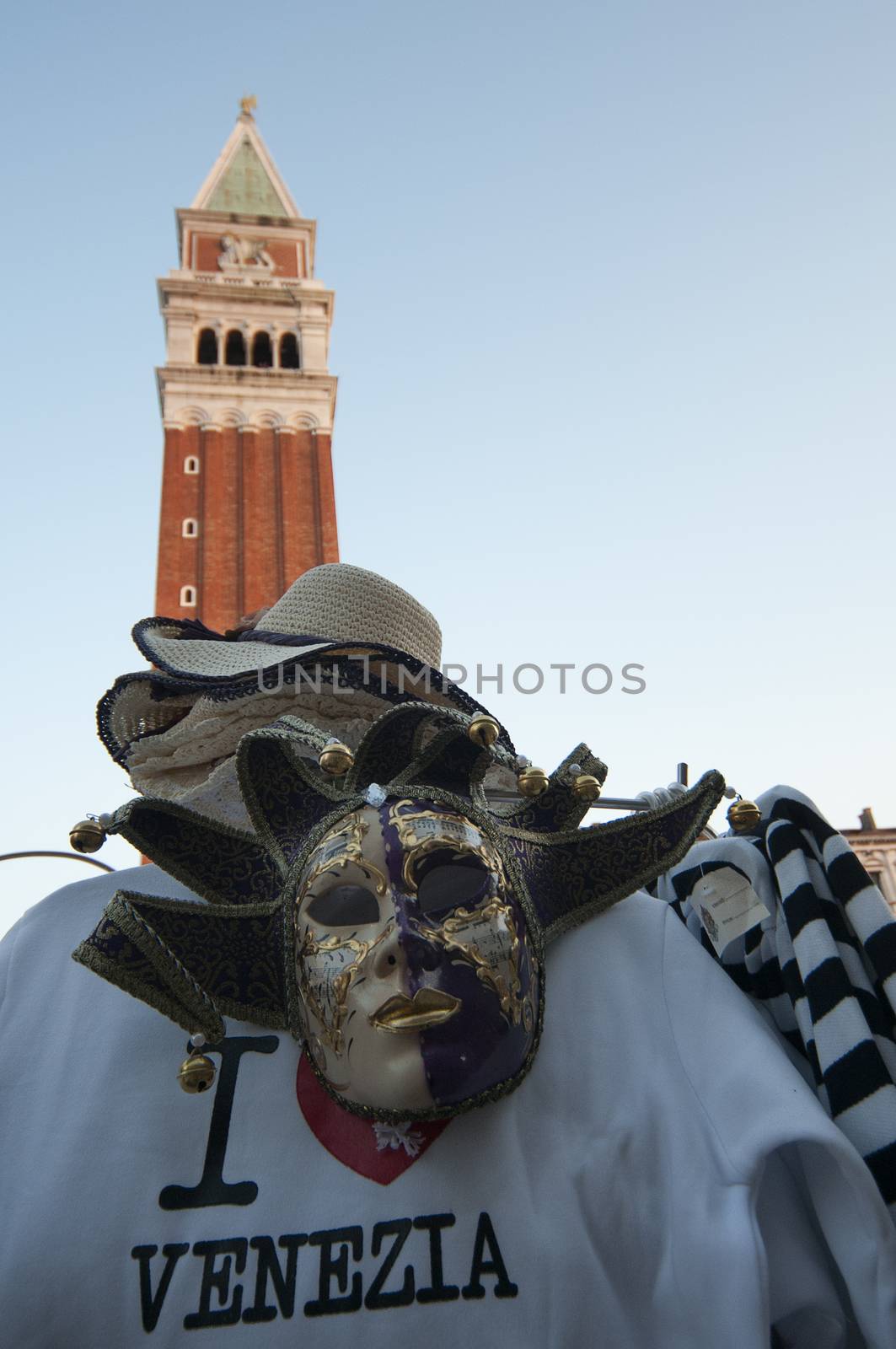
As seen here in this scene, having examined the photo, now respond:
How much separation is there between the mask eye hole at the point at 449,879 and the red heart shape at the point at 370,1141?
1.02 ft

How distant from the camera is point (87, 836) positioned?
1582mm

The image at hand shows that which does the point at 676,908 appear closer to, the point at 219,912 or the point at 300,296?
the point at 219,912

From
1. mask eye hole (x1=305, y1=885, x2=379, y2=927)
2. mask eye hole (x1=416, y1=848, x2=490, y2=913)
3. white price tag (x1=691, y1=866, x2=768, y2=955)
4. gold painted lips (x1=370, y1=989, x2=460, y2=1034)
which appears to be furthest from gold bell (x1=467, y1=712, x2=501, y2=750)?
white price tag (x1=691, y1=866, x2=768, y2=955)

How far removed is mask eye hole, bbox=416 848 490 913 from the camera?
149cm

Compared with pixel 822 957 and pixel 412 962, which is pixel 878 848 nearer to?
pixel 822 957

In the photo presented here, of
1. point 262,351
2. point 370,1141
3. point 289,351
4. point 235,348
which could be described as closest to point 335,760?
point 370,1141

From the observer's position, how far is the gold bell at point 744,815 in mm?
1746

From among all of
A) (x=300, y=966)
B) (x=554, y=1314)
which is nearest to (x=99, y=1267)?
(x=300, y=966)

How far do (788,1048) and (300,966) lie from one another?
0.81m

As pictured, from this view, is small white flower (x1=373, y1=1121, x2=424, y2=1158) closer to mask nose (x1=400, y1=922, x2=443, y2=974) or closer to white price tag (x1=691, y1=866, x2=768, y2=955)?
mask nose (x1=400, y1=922, x2=443, y2=974)

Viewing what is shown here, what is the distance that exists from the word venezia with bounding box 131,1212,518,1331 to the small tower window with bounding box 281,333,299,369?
21.5 m

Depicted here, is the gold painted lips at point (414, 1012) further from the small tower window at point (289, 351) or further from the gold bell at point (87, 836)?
the small tower window at point (289, 351)

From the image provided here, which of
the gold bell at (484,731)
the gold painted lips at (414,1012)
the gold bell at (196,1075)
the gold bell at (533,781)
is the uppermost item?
the gold bell at (484,731)

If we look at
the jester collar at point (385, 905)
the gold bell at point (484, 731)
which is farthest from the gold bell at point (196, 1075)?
the gold bell at point (484, 731)
